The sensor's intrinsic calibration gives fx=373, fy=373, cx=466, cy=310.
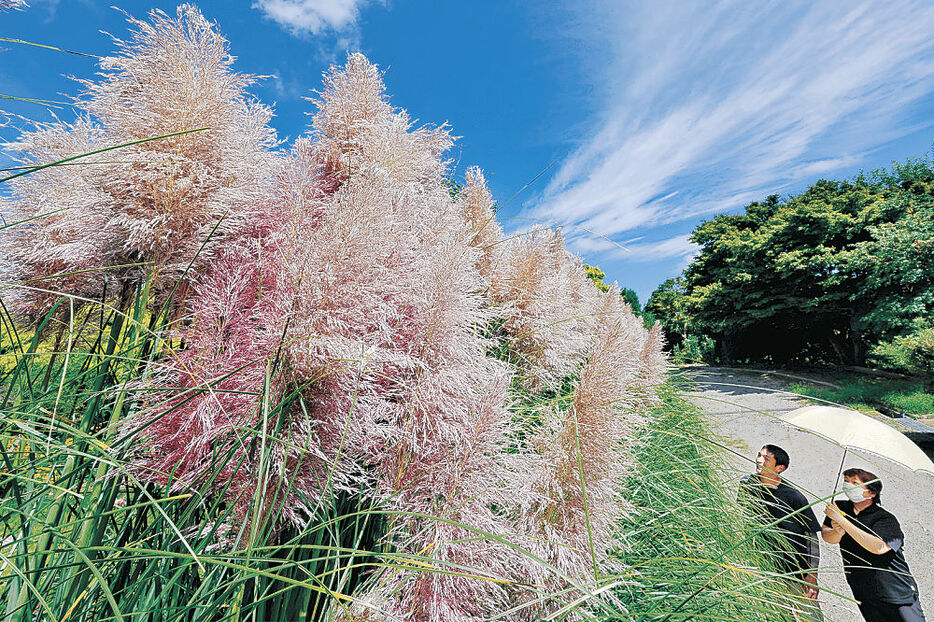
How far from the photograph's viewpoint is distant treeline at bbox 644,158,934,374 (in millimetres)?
13297

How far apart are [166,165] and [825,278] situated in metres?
24.0

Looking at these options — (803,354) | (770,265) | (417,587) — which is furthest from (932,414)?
(417,587)

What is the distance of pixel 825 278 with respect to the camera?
57.0 ft

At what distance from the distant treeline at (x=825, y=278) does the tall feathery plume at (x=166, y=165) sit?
15.7 metres

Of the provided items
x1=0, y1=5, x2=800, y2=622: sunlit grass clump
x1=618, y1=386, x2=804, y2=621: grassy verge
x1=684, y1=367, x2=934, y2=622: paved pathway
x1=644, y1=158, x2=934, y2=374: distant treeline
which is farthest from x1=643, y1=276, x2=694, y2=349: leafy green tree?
x1=0, y1=5, x2=800, y2=622: sunlit grass clump

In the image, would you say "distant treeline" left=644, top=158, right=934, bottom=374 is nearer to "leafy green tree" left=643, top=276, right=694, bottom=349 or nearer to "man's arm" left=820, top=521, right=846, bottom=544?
"leafy green tree" left=643, top=276, right=694, bottom=349

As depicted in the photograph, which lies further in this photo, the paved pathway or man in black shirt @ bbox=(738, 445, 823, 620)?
the paved pathway

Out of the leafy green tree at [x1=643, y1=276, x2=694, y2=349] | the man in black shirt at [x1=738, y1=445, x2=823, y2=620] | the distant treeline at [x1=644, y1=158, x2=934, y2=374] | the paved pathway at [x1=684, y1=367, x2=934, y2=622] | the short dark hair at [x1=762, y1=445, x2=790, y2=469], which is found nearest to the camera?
the man in black shirt at [x1=738, y1=445, x2=823, y2=620]

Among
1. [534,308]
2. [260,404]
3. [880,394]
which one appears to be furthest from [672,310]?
[260,404]

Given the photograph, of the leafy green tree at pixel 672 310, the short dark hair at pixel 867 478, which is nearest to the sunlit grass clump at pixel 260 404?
the short dark hair at pixel 867 478

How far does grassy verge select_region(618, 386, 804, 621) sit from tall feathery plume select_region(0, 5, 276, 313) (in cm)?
142

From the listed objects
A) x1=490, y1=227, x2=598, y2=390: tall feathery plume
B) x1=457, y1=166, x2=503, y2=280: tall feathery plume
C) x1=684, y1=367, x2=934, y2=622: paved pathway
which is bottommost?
x1=684, y1=367, x2=934, y2=622: paved pathway

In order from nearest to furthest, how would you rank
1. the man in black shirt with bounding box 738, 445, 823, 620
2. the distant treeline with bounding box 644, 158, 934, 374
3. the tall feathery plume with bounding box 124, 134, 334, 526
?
the tall feathery plume with bounding box 124, 134, 334, 526 < the man in black shirt with bounding box 738, 445, 823, 620 < the distant treeline with bounding box 644, 158, 934, 374

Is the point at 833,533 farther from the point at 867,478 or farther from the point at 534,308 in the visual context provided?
the point at 534,308
